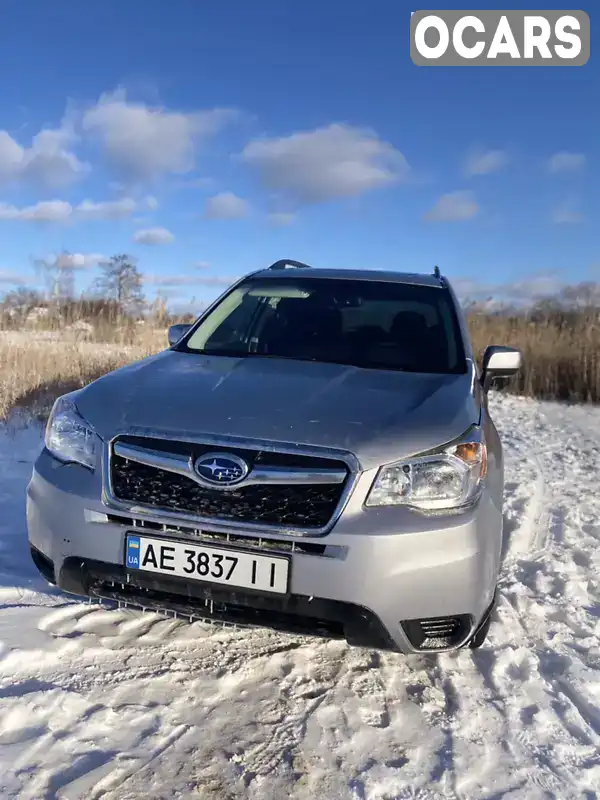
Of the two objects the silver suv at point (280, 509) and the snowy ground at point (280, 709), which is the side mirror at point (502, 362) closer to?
the silver suv at point (280, 509)

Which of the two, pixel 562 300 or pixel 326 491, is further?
pixel 562 300

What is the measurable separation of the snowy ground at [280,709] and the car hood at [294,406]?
34.0 inches

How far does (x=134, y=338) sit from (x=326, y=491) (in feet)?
26.0

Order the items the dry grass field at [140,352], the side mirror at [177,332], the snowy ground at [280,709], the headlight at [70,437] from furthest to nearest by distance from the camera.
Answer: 1. the dry grass field at [140,352]
2. the side mirror at [177,332]
3. the headlight at [70,437]
4. the snowy ground at [280,709]

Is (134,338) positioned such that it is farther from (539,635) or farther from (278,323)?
(539,635)

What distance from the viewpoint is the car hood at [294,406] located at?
2.21m

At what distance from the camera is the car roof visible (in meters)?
3.98

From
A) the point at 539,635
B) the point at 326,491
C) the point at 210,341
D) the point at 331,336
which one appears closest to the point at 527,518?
the point at 539,635

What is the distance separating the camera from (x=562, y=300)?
13.1 meters

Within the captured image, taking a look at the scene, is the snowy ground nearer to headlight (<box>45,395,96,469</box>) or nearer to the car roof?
headlight (<box>45,395,96,469</box>)

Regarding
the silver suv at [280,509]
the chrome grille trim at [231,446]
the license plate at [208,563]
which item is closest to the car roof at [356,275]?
the silver suv at [280,509]

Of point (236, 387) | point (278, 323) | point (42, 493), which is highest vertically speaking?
point (278, 323)

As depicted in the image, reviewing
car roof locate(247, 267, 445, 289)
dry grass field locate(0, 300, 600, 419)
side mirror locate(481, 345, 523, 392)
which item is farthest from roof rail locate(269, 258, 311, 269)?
dry grass field locate(0, 300, 600, 419)

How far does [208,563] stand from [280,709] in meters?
0.57
